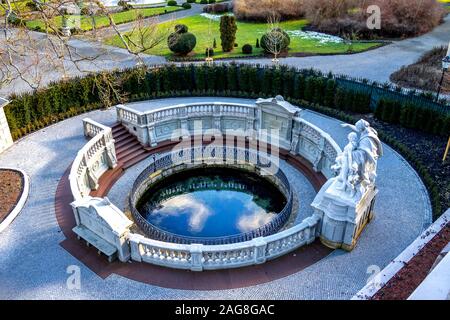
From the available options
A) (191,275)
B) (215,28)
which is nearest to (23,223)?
(191,275)

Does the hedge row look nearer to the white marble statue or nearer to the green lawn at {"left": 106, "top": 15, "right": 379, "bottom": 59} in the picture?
the white marble statue

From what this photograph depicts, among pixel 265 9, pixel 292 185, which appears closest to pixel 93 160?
pixel 292 185

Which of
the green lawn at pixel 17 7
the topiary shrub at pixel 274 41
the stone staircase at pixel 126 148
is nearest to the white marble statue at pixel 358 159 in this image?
the stone staircase at pixel 126 148

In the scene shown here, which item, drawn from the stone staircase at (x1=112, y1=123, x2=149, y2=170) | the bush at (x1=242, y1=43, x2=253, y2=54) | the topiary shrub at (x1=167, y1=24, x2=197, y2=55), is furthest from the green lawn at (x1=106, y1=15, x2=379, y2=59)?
the stone staircase at (x1=112, y1=123, x2=149, y2=170)

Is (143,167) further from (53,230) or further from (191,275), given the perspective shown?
(191,275)

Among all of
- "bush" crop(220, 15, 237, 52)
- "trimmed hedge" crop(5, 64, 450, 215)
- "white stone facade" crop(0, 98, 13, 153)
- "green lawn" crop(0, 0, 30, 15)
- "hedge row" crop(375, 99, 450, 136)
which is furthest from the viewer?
"bush" crop(220, 15, 237, 52)
